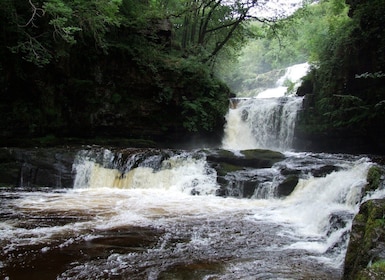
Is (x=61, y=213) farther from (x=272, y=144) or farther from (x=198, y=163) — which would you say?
(x=272, y=144)

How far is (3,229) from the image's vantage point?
6.23 metres

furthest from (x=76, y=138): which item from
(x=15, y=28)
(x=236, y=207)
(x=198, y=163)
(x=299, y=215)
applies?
(x=299, y=215)

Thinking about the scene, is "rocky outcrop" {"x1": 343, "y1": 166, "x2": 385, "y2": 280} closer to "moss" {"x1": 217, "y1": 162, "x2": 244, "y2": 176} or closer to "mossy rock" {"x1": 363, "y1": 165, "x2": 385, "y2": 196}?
"mossy rock" {"x1": 363, "y1": 165, "x2": 385, "y2": 196}

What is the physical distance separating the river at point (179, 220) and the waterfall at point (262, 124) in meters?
4.91

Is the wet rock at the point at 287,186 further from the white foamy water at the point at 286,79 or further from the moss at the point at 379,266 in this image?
the white foamy water at the point at 286,79

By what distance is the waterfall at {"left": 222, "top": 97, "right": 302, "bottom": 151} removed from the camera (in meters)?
17.1

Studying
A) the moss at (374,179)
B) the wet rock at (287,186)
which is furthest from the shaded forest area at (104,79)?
the moss at (374,179)

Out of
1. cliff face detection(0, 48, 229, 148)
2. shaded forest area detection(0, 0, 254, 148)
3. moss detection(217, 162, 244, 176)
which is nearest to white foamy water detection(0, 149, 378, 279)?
moss detection(217, 162, 244, 176)

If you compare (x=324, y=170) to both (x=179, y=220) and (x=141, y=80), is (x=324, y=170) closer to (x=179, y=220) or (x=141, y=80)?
(x=179, y=220)

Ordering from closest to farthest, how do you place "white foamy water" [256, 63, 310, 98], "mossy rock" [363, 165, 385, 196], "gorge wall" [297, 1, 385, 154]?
"mossy rock" [363, 165, 385, 196] → "gorge wall" [297, 1, 385, 154] → "white foamy water" [256, 63, 310, 98]

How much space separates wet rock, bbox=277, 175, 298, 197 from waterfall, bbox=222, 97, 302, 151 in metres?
7.00

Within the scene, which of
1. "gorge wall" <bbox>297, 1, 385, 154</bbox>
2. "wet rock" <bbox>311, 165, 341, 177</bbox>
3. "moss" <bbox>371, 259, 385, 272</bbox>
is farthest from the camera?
"gorge wall" <bbox>297, 1, 385, 154</bbox>

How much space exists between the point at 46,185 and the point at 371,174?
9.63 meters

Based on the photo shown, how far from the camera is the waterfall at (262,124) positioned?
672 inches
